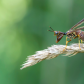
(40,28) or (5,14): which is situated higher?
(5,14)

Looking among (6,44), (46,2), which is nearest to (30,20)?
(46,2)

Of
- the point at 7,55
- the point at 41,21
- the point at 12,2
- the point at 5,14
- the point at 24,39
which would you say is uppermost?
the point at 12,2

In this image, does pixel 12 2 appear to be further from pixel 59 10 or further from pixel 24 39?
pixel 59 10

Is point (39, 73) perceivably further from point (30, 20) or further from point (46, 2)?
point (46, 2)

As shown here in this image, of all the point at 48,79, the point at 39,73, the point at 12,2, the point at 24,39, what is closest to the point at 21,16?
the point at 12,2

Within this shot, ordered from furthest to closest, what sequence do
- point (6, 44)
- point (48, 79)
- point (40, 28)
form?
point (40, 28) → point (6, 44) → point (48, 79)

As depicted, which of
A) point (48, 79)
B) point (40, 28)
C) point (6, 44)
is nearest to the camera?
point (48, 79)

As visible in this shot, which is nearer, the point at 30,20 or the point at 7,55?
the point at 7,55
